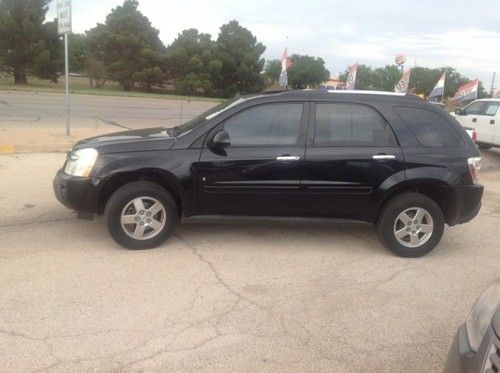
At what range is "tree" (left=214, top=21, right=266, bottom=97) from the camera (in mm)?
51125

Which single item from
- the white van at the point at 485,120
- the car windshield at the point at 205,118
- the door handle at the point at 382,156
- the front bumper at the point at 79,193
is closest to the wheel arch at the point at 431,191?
the door handle at the point at 382,156

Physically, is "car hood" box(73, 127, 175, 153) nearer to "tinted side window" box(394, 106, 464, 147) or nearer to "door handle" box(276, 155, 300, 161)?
"door handle" box(276, 155, 300, 161)

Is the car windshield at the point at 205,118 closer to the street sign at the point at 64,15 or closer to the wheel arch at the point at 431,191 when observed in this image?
the wheel arch at the point at 431,191

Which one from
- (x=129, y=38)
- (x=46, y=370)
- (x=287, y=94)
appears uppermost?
(x=129, y=38)

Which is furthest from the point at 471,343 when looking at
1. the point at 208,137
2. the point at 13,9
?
the point at 13,9

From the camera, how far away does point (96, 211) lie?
Answer: 196 inches

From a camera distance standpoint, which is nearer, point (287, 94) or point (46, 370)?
point (46, 370)

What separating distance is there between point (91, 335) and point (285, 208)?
2351 millimetres

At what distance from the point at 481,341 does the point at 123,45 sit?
153 ft

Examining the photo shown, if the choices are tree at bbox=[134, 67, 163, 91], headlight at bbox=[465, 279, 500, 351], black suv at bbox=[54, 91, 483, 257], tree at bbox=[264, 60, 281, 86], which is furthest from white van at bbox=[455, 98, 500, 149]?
tree at bbox=[264, 60, 281, 86]

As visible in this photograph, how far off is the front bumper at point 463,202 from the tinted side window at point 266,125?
1.76 metres

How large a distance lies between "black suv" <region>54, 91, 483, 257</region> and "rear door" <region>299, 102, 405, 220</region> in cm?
1

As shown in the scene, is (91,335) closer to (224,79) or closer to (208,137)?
(208,137)

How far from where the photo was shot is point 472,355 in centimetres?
216
